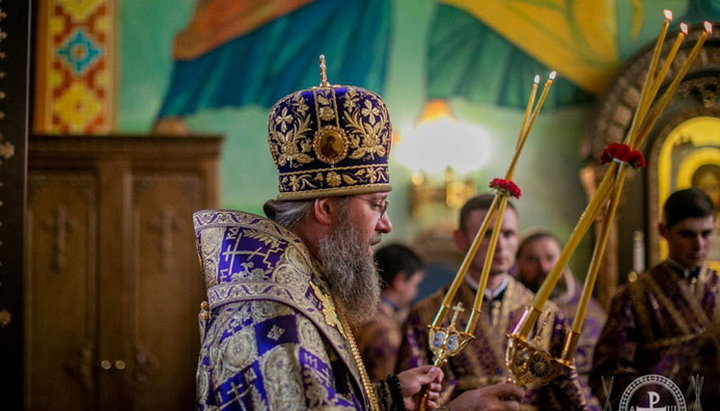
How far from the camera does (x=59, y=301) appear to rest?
6227 millimetres

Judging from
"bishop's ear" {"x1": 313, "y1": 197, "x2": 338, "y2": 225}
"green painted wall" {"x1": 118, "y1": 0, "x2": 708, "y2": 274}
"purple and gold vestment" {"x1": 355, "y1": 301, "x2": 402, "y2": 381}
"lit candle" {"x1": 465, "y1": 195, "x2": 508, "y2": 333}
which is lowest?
"purple and gold vestment" {"x1": 355, "y1": 301, "x2": 402, "y2": 381}

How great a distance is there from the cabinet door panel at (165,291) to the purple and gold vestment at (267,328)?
4.01m

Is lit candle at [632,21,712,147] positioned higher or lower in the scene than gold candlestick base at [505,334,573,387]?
higher

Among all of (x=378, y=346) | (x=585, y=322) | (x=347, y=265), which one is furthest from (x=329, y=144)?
(x=585, y=322)

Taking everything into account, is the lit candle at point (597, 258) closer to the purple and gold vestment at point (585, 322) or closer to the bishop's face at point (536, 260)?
the purple and gold vestment at point (585, 322)

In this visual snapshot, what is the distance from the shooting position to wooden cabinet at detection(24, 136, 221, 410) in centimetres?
622

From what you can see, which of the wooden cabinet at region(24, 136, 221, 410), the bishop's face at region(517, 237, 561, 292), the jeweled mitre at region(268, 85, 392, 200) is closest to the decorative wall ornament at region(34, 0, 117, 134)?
the wooden cabinet at region(24, 136, 221, 410)

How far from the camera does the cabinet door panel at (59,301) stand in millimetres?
6215

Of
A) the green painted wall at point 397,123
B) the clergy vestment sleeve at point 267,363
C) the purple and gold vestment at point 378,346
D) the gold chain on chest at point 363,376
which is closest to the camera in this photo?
the clergy vestment sleeve at point 267,363

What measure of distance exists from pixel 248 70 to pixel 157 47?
2.30 feet

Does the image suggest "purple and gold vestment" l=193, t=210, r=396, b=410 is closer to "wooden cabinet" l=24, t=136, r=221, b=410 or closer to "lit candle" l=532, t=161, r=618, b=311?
"lit candle" l=532, t=161, r=618, b=311

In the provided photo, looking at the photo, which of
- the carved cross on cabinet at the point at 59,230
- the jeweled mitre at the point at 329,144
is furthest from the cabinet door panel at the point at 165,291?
the jeweled mitre at the point at 329,144

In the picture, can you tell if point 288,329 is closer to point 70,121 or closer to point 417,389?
point 417,389

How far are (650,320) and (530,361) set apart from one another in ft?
4.94
